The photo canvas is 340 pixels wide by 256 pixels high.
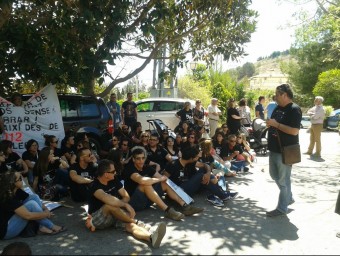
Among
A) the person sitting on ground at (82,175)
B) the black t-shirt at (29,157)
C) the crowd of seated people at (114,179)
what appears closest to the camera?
the crowd of seated people at (114,179)

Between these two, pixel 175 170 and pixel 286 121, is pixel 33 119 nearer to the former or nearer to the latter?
pixel 175 170

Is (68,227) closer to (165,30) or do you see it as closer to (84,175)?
(84,175)

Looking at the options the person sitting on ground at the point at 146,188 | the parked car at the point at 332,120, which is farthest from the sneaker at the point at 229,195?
the parked car at the point at 332,120

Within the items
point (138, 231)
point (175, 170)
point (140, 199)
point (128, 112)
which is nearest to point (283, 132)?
point (175, 170)

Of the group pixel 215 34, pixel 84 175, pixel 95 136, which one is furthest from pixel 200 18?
pixel 84 175

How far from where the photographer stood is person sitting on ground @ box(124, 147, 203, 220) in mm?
5496

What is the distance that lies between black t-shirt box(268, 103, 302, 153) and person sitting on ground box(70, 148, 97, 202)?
3.01 metres

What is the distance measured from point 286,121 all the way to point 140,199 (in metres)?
2.52

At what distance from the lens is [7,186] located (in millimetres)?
4457

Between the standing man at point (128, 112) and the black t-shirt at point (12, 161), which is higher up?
the standing man at point (128, 112)

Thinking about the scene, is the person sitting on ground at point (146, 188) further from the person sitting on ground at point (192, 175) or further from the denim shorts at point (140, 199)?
the person sitting on ground at point (192, 175)

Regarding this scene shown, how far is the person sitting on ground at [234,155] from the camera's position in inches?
339

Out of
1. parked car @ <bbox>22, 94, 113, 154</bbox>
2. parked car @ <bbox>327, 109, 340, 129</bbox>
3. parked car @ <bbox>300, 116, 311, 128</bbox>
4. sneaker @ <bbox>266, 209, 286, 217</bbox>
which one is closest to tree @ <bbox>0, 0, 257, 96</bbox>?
parked car @ <bbox>22, 94, 113, 154</bbox>

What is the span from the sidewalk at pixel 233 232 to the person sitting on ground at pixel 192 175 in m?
0.26
